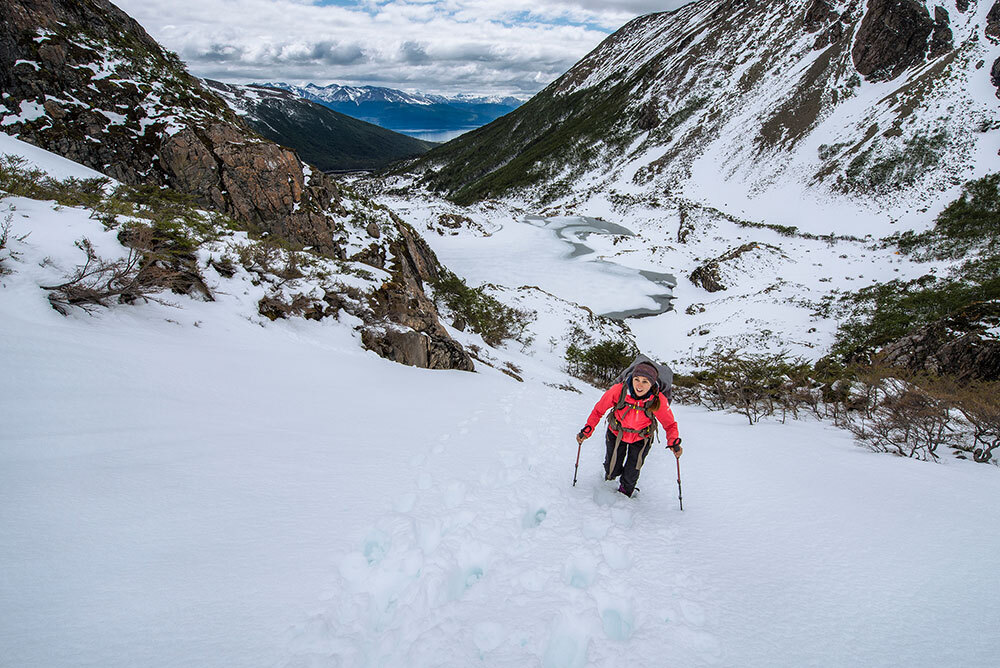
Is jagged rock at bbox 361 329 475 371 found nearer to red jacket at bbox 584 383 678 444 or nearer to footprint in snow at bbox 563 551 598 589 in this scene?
red jacket at bbox 584 383 678 444

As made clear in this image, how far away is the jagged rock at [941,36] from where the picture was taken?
40.9 m

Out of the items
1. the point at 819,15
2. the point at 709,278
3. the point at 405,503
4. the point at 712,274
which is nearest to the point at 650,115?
the point at 819,15

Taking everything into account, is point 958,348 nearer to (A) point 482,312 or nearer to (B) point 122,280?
(A) point 482,312

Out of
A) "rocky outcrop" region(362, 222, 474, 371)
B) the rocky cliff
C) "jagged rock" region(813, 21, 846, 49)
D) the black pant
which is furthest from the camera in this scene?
"jagged rock" region(813, 21, 846, 49)

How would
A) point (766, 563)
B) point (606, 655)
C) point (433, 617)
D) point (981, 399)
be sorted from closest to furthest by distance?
point (606, 655)
point (433, 617)
point (766, 563)
point (981, 399)

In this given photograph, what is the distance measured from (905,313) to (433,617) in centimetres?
2329

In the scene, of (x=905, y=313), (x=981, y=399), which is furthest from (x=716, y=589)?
(x=905, y=313)

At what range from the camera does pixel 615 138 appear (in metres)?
75.2

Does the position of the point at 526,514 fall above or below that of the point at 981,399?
below

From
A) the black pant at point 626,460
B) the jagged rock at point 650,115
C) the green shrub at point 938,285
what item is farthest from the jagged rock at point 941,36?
the black pant at point 626,460

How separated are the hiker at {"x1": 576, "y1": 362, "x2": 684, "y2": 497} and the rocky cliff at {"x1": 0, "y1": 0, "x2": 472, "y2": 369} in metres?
6.62

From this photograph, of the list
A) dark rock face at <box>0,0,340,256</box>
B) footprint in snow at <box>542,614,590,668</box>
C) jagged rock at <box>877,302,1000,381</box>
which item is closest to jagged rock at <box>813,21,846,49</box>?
jagged rock at <box>877,302,1000,381</box>

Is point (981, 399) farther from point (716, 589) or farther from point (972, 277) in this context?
point (972, 277)

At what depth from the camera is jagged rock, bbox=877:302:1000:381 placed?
9.55 meters
